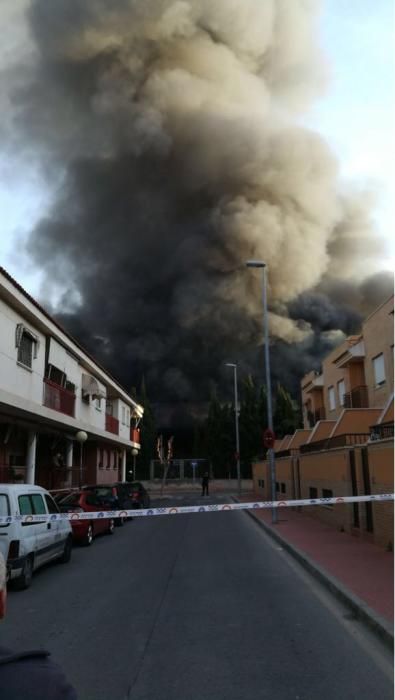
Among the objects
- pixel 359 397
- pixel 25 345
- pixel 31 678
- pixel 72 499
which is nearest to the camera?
pixel 31 678

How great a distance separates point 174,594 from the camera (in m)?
7.45

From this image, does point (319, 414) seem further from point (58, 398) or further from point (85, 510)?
point (85, 510)

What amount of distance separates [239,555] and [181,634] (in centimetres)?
576

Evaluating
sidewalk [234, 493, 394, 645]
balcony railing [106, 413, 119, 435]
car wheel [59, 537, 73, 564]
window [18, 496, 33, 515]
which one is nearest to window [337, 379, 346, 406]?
balcony railing [106, 413, 119, 435]

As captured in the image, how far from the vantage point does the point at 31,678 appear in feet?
4.17

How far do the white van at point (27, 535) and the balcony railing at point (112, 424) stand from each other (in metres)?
18.9

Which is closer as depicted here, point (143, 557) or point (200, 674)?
point (200, 674)

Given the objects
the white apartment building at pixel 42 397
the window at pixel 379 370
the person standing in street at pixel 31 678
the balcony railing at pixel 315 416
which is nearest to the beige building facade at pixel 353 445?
the window at pixel 379 370

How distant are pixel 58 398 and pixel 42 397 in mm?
1791

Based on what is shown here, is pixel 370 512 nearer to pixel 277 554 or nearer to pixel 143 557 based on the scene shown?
pixel 277 554

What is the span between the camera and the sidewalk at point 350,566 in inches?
238

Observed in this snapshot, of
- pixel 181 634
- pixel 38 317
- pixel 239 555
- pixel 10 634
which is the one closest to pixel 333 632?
pixel 181 634

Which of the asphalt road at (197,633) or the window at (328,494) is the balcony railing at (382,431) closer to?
the asphalt road at (197,633)

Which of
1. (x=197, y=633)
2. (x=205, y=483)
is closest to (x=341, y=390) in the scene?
(x=205, y=483)
